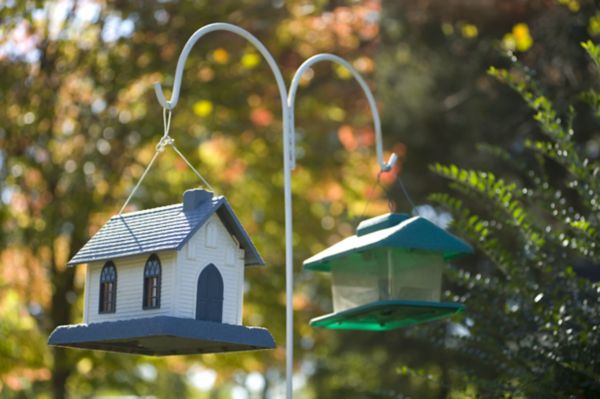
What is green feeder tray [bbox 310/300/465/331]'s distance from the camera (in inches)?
199

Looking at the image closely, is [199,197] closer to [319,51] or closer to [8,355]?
[8,355]

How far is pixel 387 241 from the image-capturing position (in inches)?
196

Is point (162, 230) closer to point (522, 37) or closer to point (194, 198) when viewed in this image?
point (194, 198)

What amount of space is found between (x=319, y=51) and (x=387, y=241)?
26.6ft

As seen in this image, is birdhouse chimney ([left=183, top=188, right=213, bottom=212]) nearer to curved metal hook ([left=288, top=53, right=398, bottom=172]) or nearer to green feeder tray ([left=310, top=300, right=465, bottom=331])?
curved metal hook ([left=288, top=53, right=398, bottom=172])

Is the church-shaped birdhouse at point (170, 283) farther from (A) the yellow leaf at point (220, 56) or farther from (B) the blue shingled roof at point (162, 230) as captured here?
(A) the yellow leaf at point (220, 56)

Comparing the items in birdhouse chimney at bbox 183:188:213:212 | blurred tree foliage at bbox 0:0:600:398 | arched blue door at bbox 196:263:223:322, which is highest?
blurred tree foliage at bbox 0:0:600:398

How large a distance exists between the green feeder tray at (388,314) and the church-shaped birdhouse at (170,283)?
613 mm

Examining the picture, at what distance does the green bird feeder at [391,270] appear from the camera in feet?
16.6

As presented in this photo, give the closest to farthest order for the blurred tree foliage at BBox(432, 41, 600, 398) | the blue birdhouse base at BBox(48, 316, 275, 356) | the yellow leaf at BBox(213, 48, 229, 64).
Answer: the blue birdhouse base at BBox(48, 316, 275, 356) < the blurred tree foliage at BBox(432, 41, 600, 398) < the yellow leaf at BBox(213, 48, 229, 64)

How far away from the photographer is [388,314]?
5379 mm

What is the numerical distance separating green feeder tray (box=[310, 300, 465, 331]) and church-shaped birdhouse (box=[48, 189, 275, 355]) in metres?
0.61

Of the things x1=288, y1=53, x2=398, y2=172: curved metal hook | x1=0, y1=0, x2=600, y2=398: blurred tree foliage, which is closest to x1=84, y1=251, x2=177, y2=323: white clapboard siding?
x1=288, y1=53, x2=398, y2=172: curved metal hook

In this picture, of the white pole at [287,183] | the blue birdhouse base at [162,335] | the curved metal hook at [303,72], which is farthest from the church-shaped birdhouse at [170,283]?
the curved metal hook at [303,72]
